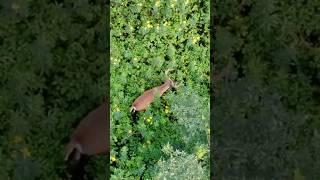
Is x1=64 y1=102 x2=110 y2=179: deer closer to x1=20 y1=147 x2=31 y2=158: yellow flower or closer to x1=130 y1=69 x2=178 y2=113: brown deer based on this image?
x1=20 y1=147 x2=31 y2=158: yellow flower

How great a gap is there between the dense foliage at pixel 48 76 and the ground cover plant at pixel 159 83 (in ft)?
1.80

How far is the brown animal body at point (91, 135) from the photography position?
258 cm

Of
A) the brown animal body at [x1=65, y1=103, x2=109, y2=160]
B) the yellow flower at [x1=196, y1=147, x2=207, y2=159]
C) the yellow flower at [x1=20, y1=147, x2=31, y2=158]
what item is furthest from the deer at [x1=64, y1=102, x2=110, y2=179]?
the yellow flower at [x1=196, y1=147, x2=207, y2=159]

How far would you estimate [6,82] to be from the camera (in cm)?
264

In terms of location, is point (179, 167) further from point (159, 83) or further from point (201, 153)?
point (159, 83)

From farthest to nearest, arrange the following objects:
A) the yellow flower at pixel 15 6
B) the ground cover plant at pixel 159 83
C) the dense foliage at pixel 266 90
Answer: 1. the yellow flower at pixel 15 6
2. the dense foliage at pixel 266 90
3. the ground cover plant at pixel 159 83

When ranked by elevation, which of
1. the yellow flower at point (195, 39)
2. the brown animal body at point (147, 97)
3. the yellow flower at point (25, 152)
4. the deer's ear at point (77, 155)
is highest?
the yellow flower at point (195, 39)

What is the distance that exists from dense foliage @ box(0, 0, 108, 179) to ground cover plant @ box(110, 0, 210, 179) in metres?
0.55

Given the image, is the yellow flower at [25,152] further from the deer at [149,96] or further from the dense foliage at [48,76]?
the deer at [149,96]

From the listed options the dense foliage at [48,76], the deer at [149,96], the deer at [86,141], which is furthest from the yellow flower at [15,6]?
the deer at [149,96]

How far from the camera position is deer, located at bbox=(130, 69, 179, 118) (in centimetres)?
216

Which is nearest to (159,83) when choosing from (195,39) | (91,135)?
(195,39)

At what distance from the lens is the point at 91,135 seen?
259 cm

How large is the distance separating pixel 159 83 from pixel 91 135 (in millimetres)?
575
